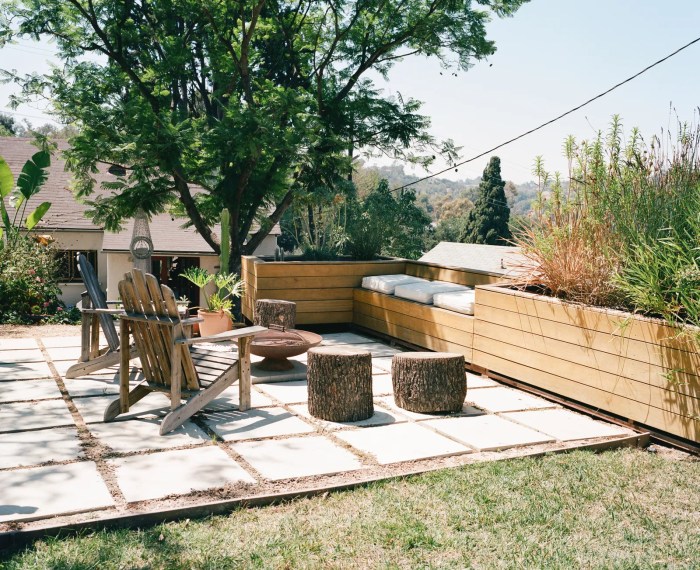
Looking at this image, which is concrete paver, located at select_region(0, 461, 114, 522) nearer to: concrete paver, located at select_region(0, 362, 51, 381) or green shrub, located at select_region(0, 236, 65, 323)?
concrete paver, located at select_region(0, 362, 51, 381)

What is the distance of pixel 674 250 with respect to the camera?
14.6 feet

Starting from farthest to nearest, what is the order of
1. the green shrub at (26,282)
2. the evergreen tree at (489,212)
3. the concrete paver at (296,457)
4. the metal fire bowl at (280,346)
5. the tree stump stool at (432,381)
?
the evergreen tree at (489,212) < the green shrub at (26,282) < the metal fire bowl at (280,346) < the tree stump stool at (432,381) < the concrete paver at (296,457)

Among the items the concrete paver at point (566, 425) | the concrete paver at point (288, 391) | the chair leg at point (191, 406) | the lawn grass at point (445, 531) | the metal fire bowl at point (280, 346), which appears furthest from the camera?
the metal fire bowl at point (280, 346)

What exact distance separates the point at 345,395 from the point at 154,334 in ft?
4.31

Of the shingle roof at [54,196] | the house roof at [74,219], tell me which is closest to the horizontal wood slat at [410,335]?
the house roof at [74,219]

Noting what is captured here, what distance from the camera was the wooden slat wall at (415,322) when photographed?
6445mm

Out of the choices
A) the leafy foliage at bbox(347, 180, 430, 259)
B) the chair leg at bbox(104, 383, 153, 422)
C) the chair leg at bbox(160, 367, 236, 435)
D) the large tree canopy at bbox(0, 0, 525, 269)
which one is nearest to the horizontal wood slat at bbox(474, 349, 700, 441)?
the chair leg at bbox(160, 367, 236, 435)

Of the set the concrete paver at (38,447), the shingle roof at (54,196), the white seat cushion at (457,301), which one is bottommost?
the concrete paver at (38,447)

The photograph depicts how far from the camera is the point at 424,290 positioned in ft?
23.6

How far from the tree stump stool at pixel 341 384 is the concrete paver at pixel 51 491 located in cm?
155

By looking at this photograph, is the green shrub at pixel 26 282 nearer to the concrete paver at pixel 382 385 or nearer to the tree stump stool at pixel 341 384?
the concrete paver at pixel 382 385

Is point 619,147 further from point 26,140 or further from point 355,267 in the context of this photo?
point 26,140

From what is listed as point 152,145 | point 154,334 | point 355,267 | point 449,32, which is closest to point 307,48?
point 449,32

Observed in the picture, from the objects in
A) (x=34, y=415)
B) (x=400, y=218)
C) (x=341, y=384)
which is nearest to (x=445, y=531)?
(x=341, y=384)
